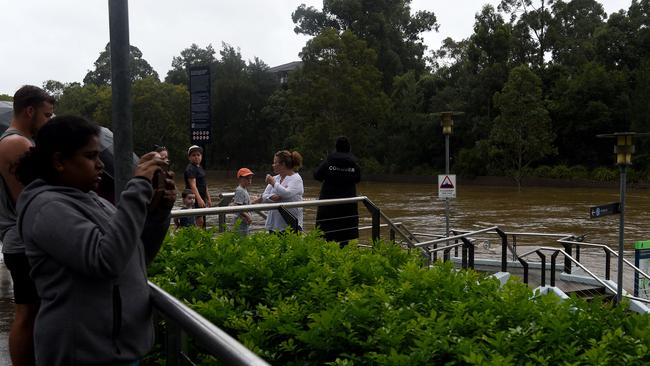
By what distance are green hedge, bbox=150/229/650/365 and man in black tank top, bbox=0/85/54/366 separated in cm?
65

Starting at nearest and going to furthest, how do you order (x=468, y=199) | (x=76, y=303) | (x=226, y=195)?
(x=76, y=303), (x=226, y=195), (x=468, y=199)

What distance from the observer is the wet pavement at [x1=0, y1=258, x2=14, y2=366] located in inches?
190

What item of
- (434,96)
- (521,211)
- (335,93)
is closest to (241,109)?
(335,93)

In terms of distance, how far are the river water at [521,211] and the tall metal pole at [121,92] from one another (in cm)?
1213

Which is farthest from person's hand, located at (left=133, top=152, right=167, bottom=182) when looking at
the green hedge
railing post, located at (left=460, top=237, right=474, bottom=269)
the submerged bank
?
the submerged bank

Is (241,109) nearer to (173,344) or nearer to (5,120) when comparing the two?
(5,120)

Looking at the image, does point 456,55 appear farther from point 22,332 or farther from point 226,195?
point 22,332

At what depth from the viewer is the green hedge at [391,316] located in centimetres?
239

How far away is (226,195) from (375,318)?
24.8 feet

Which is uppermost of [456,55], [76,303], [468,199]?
[456,55]

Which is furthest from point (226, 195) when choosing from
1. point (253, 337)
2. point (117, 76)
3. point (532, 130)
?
Answer: point (532, 130)

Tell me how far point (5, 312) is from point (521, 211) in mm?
25381

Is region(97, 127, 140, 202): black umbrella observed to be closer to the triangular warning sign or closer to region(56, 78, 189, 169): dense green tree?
the triangular warning sign

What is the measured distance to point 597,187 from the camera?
45.5 meters
